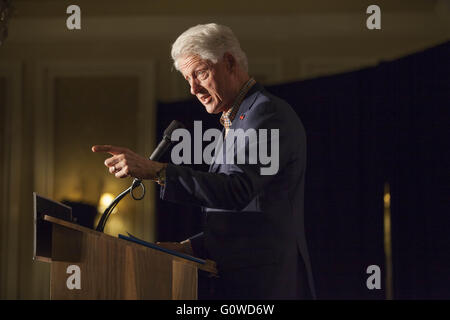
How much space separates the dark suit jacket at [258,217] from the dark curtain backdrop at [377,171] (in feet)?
4.85

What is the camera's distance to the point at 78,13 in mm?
4730

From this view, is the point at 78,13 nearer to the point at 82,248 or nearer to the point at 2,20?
the point at 2,20

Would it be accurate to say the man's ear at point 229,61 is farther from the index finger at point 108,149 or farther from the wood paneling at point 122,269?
the wood paneling at point 122,269

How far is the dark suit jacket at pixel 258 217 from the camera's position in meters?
1.29

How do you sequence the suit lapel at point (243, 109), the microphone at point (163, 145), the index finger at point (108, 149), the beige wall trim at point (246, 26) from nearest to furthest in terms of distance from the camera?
the index finger at point (108, 149) < the microphone at point (163, 145) < the suit lapel at point (243, 109) < the beige wall trim at point (246, 26)

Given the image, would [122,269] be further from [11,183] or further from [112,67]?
[11,183]

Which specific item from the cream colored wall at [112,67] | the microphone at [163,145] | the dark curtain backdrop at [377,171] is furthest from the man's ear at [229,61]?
the cream colored wall at [112,67]

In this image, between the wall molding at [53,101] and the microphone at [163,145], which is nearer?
the microphone at [163,145]

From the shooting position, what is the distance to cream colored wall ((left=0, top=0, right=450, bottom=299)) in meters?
4.71

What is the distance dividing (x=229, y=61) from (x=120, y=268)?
697 millimetres

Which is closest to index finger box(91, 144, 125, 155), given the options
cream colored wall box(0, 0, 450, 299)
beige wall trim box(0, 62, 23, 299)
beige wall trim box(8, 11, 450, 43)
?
cream colored wall box(0, 0, 450, 299)

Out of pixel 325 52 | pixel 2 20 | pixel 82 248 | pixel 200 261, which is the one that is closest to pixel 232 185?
pixel 200 261

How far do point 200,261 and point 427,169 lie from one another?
6.23ft

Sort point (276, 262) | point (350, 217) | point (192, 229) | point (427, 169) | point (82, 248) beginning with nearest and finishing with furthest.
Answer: point (82, 248) → point (276, 262) → point (427, 169) → point (350, 217) → point (192, 229)
